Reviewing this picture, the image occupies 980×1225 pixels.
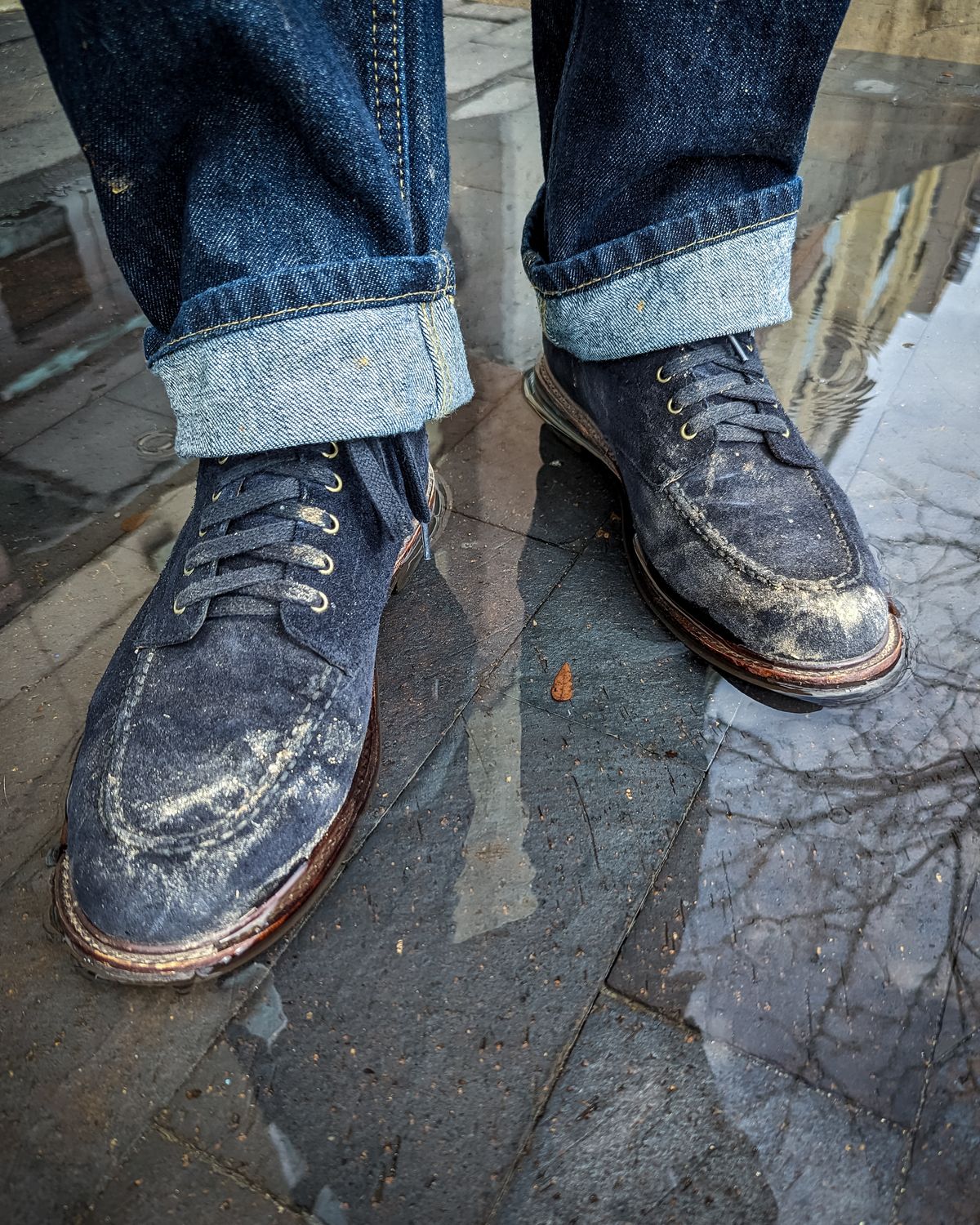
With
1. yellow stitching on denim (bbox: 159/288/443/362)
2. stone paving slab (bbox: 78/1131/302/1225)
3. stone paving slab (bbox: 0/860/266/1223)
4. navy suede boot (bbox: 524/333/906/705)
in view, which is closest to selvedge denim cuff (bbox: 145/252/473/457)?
yellow stitching on denim (bbox: 159/288/443/362)

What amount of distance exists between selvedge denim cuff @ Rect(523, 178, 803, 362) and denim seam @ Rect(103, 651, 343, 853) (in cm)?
68

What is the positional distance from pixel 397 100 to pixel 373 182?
0.39 feet

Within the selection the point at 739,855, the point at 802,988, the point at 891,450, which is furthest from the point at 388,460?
the point at 891,450

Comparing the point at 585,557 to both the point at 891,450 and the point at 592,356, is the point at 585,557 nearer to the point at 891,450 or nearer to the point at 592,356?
the point at 592,356

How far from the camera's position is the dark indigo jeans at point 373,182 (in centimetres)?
82

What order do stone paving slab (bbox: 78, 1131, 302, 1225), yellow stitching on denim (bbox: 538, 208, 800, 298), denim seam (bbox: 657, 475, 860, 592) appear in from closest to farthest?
stone paving slab (bbox: 78, 1131, 302, 1225), denim seam (bbox: 657, 475, 860, 592), yellow stitching on denim (bbox: 538, 208, 800, 298)

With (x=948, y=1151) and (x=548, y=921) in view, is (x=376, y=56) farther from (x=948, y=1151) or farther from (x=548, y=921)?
(x=948, y=1151)

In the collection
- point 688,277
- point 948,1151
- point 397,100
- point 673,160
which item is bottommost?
point 948,1151

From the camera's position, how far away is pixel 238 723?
2.95 feet

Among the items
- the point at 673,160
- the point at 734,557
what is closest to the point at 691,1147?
the point at 734,557

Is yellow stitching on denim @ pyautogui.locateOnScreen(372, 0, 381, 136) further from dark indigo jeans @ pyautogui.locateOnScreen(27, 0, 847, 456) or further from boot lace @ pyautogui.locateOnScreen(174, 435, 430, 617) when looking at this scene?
boot lace @ pyautogui.locateOnScreen(174, 435, 430, 617)

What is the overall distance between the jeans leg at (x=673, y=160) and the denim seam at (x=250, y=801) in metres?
0.70

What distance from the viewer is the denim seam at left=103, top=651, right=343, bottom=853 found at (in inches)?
32.6

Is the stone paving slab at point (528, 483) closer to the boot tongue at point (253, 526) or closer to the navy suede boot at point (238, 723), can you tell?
the navy suede boot at point (238, 723)
